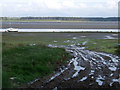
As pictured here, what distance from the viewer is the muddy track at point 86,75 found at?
34.2ft

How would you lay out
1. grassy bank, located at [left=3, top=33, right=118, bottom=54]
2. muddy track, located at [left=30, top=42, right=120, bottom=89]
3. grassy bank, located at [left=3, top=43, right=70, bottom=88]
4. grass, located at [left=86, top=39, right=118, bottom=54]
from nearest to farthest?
1. grassy bank, located at [left=3, top=43, right=70, bottom=88]
2. muddy track, located at [left=30, top=42, right=120, bottom=89]
3. grass, located at [left=86, top=39, right=118, bottom=54]
4. grassy bank, located at [left=3, top=33, right=118, bottom=54]

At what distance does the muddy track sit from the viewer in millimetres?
10422

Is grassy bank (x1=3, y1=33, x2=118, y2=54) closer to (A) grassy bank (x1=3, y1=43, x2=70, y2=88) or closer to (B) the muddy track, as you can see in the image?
(B) the muddy track

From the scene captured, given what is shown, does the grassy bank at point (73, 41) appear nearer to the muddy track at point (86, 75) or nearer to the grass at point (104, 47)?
the grass at point (104, 47)

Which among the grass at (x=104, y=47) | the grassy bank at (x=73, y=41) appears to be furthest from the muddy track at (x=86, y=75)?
the grassy bank at (x=73, y=41)

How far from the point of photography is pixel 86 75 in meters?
12.2

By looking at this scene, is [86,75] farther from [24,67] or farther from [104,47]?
[104,47]

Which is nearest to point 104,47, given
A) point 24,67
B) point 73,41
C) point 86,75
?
point 73,41

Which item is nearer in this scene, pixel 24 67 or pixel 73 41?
pixel 24 67

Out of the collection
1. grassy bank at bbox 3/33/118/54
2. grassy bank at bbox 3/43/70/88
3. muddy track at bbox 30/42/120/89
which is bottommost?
muddy track at bbox 30/42/120/89

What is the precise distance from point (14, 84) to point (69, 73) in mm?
4284

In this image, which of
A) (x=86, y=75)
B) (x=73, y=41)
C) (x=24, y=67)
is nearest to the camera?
(x=86, y=75)

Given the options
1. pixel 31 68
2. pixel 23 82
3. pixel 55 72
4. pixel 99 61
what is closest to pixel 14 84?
pixel 23 82

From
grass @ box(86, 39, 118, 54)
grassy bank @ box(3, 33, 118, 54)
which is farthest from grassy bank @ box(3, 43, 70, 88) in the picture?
grass @ box(86, 39, 118, 54)
